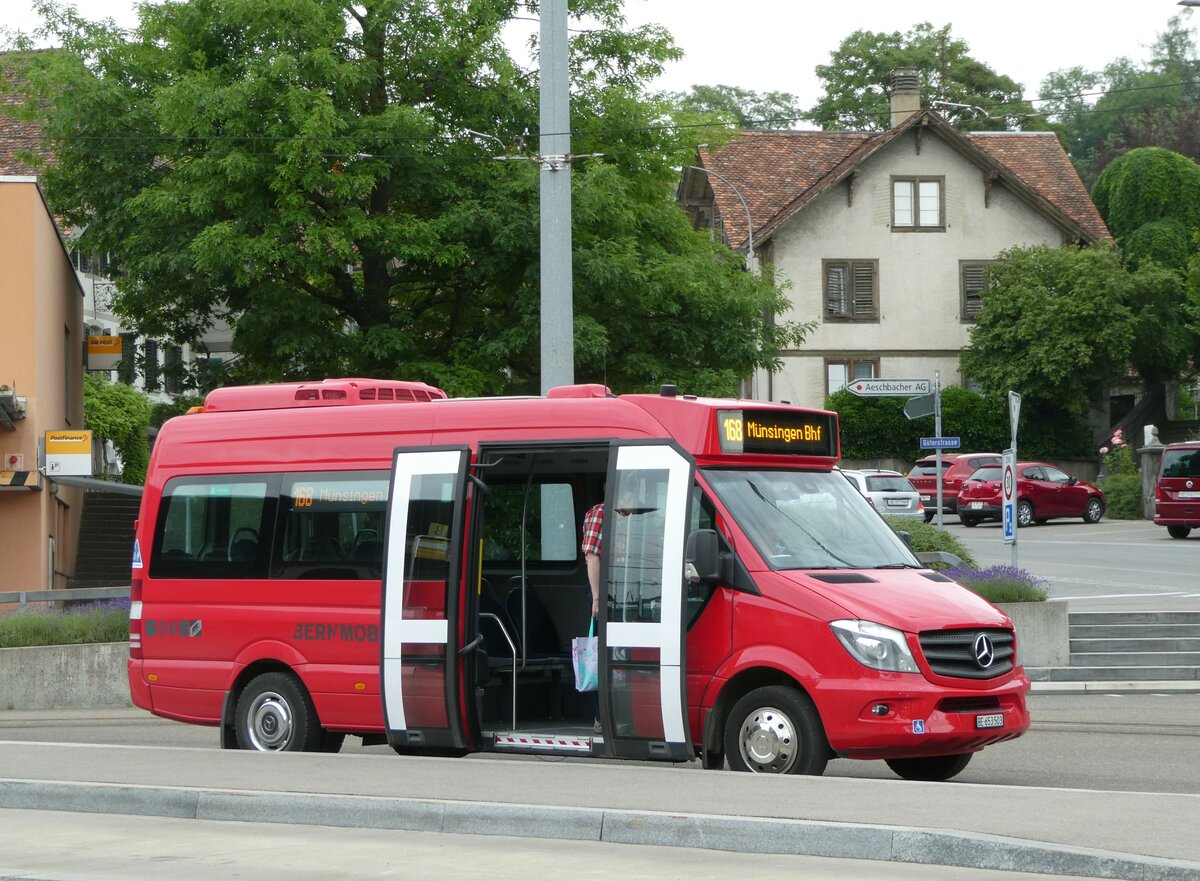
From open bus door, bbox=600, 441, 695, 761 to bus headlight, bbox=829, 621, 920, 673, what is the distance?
1099mm

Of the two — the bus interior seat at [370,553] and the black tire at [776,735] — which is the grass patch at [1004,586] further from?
the black tire at [776,735]

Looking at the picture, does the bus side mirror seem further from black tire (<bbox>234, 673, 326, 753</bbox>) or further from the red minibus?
black tire (<bbox>234, 673, 326, 753</bbox>)

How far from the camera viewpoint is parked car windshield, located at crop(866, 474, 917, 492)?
4166cm

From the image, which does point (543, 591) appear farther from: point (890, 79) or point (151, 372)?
point (890, 79)

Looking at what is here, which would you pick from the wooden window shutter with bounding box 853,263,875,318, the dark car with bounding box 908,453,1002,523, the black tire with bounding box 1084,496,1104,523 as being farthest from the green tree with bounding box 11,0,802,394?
the wooden window shutter with bounding box 853,263,875,318

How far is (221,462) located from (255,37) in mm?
14631

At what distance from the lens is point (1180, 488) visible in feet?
130

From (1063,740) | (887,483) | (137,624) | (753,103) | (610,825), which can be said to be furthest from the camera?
(753,103)

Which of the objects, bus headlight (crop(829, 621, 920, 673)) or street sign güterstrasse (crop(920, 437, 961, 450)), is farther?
street sign güterstrasse (crop(920, 437, 961, 450))

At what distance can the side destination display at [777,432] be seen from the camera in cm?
1200

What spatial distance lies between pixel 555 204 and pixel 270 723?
261 inches

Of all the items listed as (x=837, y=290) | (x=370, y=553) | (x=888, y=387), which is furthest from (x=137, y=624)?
(x=837, y=290)

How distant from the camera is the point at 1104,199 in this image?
71.3 m

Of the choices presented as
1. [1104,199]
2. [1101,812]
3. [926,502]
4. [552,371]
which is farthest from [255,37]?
[1104,199]
